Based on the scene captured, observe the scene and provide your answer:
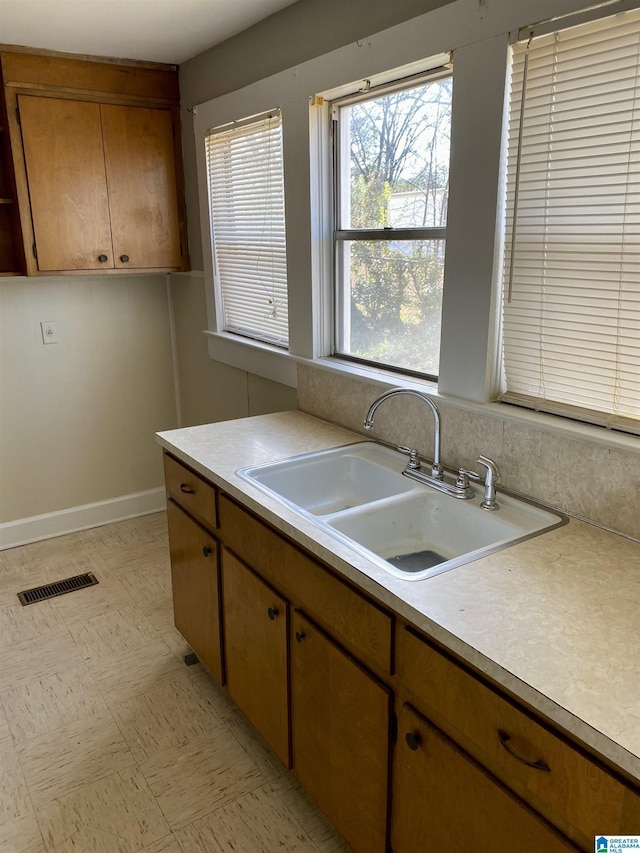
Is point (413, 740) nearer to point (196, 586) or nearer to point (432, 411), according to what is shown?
point (432, 411)

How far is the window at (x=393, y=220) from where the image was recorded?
1.95 metres

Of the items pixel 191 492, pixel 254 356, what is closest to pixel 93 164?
pixel 254 356

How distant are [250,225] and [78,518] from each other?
1.97 m

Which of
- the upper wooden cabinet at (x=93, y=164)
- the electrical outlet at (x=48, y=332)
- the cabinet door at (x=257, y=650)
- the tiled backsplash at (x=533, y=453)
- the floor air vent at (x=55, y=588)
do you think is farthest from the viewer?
the electrical outlet at (x=48, y=332)

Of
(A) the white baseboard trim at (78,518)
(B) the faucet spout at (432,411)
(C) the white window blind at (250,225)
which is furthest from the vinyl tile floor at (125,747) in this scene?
(C) the white window blind at (250,225)

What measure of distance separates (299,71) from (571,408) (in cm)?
156

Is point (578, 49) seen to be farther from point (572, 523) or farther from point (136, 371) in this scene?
point (136, 371)

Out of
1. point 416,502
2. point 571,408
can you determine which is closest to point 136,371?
point 416,502

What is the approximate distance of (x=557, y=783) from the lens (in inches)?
39.8

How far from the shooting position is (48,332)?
338 cm

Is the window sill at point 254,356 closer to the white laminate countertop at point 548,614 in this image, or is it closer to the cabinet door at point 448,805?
the white laminate countertop at point 548,614

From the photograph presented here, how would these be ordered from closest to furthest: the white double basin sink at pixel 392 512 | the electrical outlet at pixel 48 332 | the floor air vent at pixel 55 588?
the white double basin sink at pixel 392 512 → the floor air vent at pixel 55 588 → the electrical outlet at pixel 48 332

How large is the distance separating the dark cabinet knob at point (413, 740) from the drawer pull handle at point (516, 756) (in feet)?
0.82

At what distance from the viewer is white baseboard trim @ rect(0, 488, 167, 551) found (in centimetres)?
349
